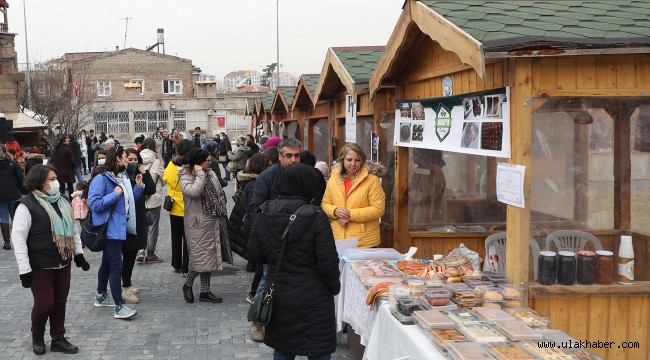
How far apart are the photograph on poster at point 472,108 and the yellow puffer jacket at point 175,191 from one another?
4539mm

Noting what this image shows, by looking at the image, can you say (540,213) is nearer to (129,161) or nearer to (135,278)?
(129,161)

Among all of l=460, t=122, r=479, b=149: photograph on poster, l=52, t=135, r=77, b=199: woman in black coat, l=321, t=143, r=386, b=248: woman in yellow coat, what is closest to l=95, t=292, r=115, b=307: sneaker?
l=321, t=143, r=386, b=248: woman in yellow coat

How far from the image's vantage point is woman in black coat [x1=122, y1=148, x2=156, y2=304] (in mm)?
7793

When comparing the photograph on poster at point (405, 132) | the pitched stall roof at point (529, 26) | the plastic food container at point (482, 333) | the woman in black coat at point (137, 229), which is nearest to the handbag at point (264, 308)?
the plastic food container at point (482, 333)

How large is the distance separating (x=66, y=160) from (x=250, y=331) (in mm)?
12524

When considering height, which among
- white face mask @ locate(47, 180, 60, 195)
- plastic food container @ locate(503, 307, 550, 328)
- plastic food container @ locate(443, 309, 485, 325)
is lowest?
plastic food container @ locate(503, 307, 550, 328)

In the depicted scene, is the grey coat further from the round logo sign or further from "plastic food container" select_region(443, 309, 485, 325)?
"plastic food container" select_region(443, 309, 485, 325)

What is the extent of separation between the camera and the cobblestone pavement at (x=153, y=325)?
6.62 m

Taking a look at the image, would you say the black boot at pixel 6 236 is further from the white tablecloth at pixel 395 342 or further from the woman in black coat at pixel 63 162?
the white tablecloth at pixel 395 342

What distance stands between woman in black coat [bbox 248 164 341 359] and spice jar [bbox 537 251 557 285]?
158 centimetres

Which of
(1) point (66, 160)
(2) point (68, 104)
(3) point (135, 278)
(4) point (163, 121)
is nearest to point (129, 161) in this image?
(3) point (135, 278)

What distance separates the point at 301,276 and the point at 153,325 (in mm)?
3635

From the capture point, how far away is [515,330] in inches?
156

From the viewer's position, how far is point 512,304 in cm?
470
